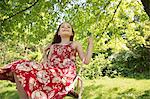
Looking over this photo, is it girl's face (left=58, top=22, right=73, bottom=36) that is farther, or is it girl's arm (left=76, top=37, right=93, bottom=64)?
girl's face (left=58, top=22, right=73, bottom=36)

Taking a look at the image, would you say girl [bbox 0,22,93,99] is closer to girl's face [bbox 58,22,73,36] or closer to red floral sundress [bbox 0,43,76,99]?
red floral sundress [bbox 0,43,76,99]

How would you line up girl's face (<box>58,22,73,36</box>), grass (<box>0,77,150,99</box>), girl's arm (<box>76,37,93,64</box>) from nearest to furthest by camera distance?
1. girl's arm (<box>76,37,93,64</box>)
2. girl's face (<box>58,22,73,36</box>)
3. grass (<box>0,77,150,99</box>)

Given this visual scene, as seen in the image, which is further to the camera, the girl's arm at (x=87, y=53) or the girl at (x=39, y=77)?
the girl's arm at (x=87, y=53)

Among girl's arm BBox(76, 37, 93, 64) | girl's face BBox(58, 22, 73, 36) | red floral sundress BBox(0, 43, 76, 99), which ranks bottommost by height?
red floral sundress BBox(0, 43, 76, 99)

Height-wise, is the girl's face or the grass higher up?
the girl's face

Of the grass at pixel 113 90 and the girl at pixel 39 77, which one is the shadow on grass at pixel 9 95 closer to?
the grass at pixel 113 90

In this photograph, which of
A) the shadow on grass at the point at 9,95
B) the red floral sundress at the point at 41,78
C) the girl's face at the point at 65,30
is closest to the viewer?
the red floral sundress at the point at 41,78

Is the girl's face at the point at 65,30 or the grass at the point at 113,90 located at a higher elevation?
the girl's face at the point at 65,30

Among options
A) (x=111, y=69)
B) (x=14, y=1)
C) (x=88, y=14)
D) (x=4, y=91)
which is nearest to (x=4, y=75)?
(x=14, y=1)

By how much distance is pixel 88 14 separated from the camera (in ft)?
25.9

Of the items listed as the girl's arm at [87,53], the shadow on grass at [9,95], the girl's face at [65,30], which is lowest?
the shadow on grass at [9,95]

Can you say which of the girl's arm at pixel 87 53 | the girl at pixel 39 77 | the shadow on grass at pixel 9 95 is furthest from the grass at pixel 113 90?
Result: the girl at pixel 39 77

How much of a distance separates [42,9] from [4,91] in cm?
558

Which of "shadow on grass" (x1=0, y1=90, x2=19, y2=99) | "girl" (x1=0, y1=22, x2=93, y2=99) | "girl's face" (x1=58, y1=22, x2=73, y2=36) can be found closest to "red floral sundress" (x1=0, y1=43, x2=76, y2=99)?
"girl" (x1=0, y1=22, x2=93, y2=99)
